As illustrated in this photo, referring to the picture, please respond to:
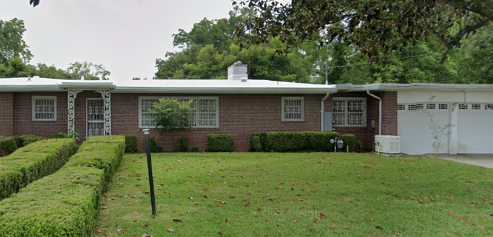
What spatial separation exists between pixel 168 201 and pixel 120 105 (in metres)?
9.52

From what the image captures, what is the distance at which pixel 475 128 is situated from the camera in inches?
636

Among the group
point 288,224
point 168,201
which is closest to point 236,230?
point 288,224

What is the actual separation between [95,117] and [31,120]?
7.58ft

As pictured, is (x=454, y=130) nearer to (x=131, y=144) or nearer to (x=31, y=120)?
(x=131, y=144)

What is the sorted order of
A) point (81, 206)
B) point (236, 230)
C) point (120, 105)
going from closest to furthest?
point (81, 206) → point (236, 230) → point (120, 105)

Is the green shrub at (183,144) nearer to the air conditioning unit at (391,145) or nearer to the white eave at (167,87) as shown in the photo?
the white eave at (167,87)

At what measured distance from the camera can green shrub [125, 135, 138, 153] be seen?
49.2 ft

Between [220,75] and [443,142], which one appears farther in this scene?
[220,75]

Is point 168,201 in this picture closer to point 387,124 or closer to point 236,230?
point 236,230

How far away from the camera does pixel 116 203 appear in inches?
263

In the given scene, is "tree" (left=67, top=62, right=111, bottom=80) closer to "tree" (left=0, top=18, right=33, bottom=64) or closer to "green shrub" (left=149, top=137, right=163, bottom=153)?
"tree" (left=0, top=18, right=33, bottom=64)

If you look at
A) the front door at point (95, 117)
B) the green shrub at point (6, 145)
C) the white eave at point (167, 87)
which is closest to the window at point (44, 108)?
the white eave at point (167, 87)

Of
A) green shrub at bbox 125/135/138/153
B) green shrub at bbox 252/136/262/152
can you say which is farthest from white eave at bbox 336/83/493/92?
green shrub at bbox 125/135/138/153

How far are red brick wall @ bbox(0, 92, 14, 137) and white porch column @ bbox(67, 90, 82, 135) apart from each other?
7.26ft
